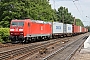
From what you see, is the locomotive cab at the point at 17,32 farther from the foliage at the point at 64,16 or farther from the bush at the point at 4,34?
the foliage at the point at 64,16

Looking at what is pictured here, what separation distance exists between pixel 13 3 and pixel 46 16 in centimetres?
2030

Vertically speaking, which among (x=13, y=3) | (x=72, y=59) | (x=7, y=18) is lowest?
(x=72, y=59)

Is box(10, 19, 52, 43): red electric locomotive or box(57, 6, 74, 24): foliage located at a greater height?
box(57, 6, 74, 24): foliage

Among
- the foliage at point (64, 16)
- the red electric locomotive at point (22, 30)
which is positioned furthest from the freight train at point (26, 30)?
the foliage at point (64, 16)

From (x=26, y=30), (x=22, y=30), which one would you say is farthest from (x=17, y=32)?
(x=26, y=30)

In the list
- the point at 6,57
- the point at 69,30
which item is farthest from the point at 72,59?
the point at 69,30

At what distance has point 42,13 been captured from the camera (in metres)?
63.2

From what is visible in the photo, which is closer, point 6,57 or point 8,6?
point 6,57

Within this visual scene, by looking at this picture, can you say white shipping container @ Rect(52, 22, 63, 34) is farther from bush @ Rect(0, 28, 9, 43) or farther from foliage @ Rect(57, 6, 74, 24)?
foliage @ Rect(57, 6, 74, 24)

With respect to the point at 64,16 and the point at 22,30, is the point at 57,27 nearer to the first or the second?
the point at 22,30

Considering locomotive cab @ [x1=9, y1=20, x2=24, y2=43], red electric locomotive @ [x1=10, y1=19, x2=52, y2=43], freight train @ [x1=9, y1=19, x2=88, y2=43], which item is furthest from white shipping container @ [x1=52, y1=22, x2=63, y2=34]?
locomotive cab @ [x1=9, y1=20, x2=24, y2=43]

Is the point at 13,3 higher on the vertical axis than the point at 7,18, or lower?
higher

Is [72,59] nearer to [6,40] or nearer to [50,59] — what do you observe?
[50,59]

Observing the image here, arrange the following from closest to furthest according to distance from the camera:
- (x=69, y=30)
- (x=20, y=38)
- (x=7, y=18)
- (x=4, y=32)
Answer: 1. (x=20, y=38)
2. (x=4, y=32)
3. (x=7, y=18)
4. (x=69, y=30)
